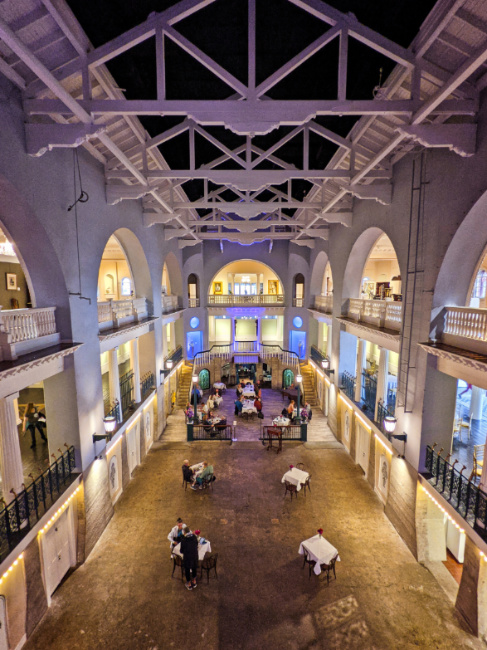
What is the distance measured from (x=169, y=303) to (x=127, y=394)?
8.11 metres

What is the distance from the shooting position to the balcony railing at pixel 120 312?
10.2 metres

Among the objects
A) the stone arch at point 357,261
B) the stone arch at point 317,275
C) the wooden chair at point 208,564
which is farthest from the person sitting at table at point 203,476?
the stone arch at point 317,275

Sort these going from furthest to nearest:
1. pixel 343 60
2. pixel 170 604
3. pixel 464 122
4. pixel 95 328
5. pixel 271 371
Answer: pixel 271 371 → pixel 95 328 → pixel 170 604 → pixel 464 122 → pixel 343 60

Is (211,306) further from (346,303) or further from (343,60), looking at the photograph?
(343,60)

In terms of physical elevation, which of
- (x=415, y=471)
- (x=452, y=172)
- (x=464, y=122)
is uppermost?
(x=464, y=122)

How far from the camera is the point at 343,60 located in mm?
5488

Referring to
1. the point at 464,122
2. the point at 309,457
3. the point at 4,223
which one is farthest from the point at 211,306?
the point at 464,122

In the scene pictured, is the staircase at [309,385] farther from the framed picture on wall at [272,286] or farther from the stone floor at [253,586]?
the stone floor at [253,586]

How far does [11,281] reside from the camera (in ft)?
47.5

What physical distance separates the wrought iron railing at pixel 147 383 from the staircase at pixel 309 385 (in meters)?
10.1

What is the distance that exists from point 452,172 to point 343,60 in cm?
338

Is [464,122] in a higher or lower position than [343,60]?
lower

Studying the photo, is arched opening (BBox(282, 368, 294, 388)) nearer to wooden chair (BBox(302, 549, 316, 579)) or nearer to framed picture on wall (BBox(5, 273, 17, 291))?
wooden chair (BBox(302, 549, 316, 579))

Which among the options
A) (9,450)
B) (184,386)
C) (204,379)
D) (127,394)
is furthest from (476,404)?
(204,379)
